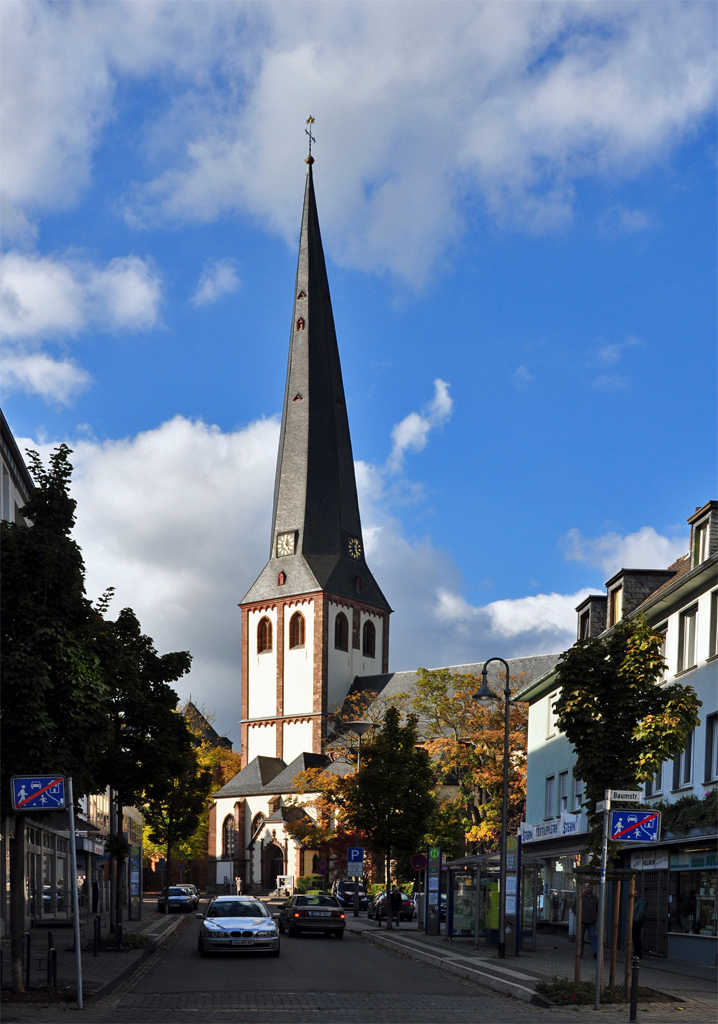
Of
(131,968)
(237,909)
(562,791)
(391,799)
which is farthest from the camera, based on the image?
(391,799)

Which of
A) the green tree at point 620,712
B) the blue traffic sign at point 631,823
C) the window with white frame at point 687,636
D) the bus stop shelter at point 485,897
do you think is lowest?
the blue traffic sign at point 631,823

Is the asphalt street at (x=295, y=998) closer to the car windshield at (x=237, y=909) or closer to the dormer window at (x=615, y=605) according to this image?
the car windshield at (x=237, y=909)

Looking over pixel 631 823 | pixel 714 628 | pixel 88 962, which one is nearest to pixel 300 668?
pixel 714 628

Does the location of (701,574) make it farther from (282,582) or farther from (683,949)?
(282,582)

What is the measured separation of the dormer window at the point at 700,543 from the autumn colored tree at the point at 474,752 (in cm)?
3201

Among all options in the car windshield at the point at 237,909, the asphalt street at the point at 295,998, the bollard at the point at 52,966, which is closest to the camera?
the asphalt street at the point at 295,998

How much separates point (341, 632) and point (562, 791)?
5546 centimetres

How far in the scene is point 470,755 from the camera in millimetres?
61438

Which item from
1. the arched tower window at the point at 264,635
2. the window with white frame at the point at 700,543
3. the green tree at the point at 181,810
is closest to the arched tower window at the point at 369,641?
the arched tower window at the point at 264,635

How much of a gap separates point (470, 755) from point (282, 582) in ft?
123

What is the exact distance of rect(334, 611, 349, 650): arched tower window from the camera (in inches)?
3762

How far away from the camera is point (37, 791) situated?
48.4 ft

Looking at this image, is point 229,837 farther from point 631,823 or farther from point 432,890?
point 631,823

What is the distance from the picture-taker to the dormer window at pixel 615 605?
3575 centimetres
